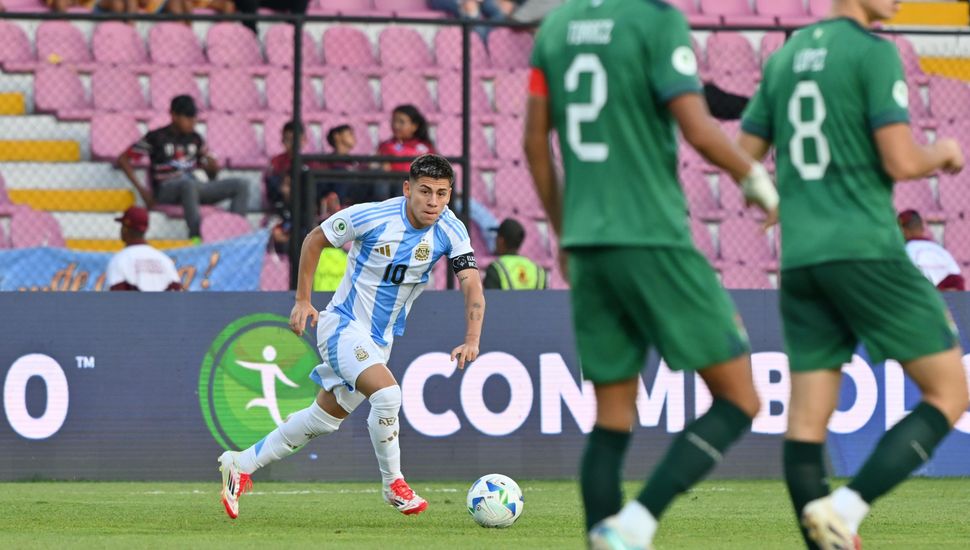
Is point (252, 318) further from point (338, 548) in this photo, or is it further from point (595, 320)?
point (595, 320)

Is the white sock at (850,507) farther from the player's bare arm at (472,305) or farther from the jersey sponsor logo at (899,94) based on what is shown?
the player's bare arm at (472,305)

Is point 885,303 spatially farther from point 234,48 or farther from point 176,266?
point 234,48

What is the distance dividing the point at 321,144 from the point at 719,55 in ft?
13.6

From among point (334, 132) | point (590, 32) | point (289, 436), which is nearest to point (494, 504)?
point (289, 436)

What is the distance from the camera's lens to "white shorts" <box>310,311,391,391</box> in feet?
→ 27.1

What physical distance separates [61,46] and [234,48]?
5.49 ft

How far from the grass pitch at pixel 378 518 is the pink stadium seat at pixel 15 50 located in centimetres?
592

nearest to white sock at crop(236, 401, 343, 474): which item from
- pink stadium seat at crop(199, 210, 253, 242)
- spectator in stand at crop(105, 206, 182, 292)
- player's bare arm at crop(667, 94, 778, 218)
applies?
spectator in stand at crop(105, 206, 182, 292)

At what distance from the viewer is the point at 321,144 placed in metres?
14.8

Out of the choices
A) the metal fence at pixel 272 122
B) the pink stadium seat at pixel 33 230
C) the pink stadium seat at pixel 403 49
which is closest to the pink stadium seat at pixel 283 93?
the metal fence at pixel 272 122

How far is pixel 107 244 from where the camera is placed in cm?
1381

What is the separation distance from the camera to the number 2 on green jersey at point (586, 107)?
4.73m

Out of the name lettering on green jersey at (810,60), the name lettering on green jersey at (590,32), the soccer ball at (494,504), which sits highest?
the name lettering on green jersey at (590,32)

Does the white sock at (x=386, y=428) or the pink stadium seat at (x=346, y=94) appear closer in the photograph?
the white sock at (x=386, y=428)
